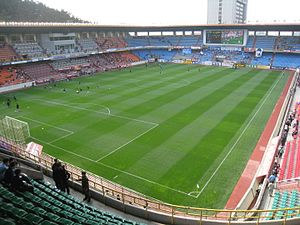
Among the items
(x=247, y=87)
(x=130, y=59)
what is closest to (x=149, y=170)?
(x=247, y=87)

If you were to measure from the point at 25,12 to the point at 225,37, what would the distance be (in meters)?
68.9

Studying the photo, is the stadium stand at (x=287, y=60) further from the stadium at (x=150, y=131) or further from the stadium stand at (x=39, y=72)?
the stadium stand at (x=39, y=72)

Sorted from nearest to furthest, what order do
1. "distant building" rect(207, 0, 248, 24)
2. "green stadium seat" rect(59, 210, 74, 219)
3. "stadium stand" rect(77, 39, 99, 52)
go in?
"green stadium seat" rect(59, 210, 74, 219)
"stadium stand" rect(77, 39, 99, 52)
"distant building" rect(207, 0, 248, 24)

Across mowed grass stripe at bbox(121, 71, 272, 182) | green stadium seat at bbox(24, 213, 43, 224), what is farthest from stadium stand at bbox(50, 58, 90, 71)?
green stadium seat at bbox(24, 213, 43, 224)

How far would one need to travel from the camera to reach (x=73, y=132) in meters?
27.3

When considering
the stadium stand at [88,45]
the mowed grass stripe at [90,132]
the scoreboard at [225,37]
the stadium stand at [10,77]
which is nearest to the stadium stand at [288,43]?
the scoreboard at [225,37]

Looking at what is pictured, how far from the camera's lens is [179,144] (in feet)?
79.1

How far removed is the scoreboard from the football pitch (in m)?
29.2

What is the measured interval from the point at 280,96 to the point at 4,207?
4002 centimetres

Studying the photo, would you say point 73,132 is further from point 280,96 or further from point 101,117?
point 280,96

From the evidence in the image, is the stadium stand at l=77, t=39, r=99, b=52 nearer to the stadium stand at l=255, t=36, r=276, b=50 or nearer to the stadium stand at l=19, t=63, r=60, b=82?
the stadium stand at l=19, t=63, r=60, b=82

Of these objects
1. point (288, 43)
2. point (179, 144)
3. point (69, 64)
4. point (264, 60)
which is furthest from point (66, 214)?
point (288, 43)

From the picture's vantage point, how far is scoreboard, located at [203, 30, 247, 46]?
250 feet

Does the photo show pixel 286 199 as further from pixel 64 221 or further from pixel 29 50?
pixel 29 50
